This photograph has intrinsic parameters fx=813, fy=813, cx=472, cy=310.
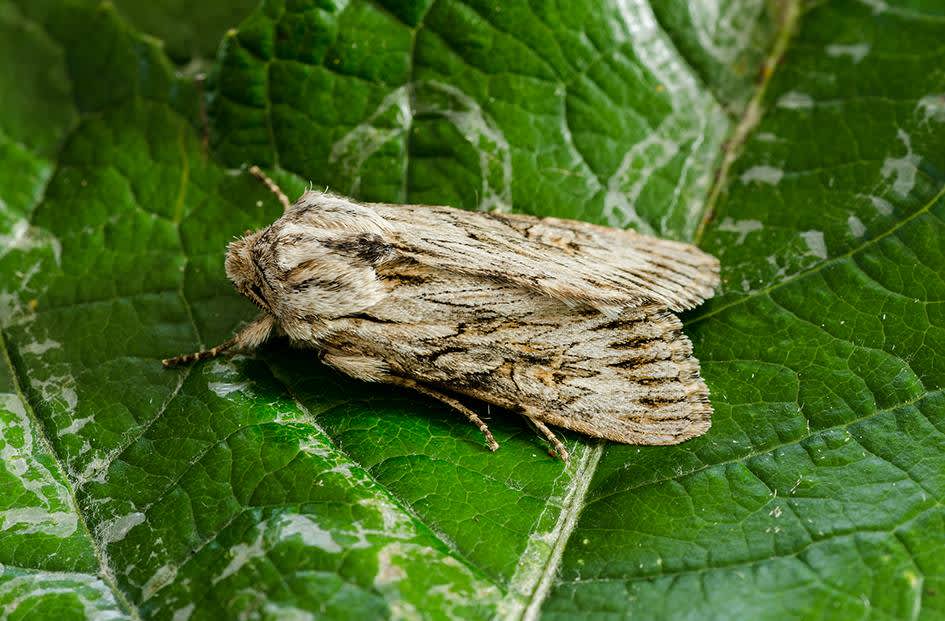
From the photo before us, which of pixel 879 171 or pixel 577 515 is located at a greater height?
pixel 879 171

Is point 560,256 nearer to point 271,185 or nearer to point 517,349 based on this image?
point 517,349

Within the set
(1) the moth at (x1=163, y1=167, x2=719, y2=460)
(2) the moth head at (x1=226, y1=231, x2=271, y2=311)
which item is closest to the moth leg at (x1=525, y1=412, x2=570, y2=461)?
(1) the moth at (x1=163, y1=167, x2=719, y2=460)

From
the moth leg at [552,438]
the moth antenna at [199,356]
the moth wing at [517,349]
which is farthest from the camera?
the moth antenna at [199,356]

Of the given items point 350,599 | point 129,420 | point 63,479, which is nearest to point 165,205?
point 129,420

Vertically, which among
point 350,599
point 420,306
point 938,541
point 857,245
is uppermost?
point 857,245

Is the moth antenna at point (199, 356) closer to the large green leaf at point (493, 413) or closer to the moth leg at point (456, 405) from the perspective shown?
the large green leaf at point (493, 413)

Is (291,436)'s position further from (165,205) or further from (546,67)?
(546,67)

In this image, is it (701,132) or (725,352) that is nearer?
(725,352)

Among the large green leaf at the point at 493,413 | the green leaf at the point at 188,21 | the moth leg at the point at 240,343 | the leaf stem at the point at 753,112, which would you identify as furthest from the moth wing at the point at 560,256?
the green leaf at the point at 188,21

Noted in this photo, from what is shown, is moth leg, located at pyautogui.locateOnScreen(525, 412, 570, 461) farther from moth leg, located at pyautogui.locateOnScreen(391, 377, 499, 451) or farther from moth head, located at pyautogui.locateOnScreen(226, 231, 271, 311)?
moth head, located at pyautogui.locateOnScreen(226, 231, 271, 311)
